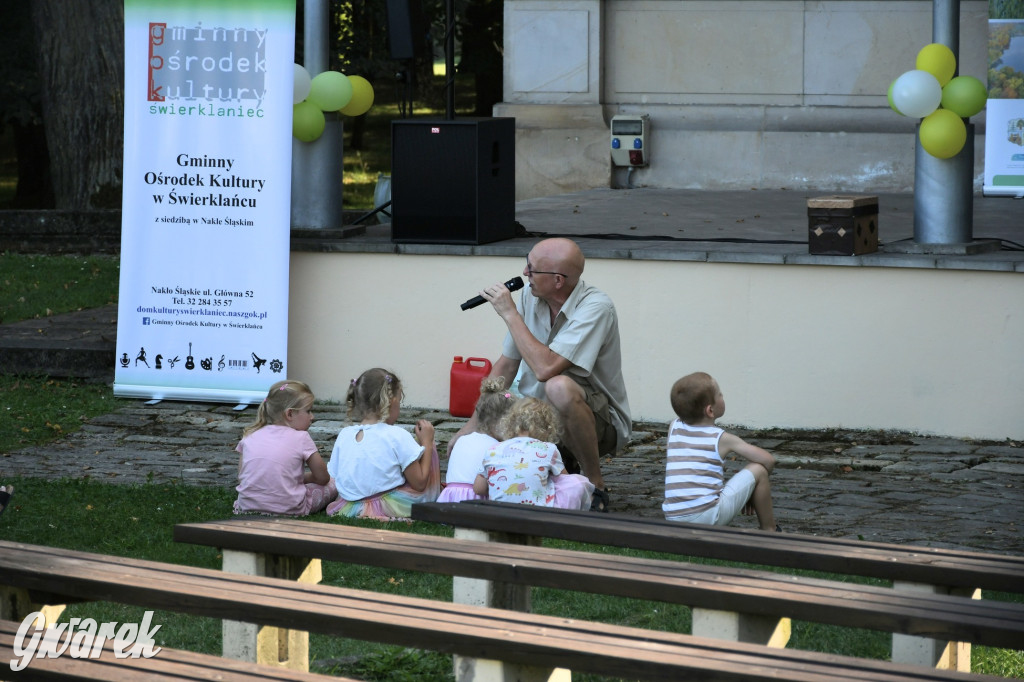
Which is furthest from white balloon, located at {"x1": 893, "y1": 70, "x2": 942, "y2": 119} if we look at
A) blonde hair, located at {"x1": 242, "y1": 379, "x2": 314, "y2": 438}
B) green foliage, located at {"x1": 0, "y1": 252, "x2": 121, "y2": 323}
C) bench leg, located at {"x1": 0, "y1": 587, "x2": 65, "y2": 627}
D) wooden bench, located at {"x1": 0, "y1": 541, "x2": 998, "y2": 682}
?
green foliage, located at {"x1": 0, "y1": 252, "x2": 121, "y2": 323}

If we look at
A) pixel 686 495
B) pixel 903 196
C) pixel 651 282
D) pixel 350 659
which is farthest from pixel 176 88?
pixel 903 196

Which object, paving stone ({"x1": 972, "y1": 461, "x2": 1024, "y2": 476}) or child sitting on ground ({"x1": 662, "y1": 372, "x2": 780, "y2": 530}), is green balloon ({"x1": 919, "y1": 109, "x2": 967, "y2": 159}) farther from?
child sitting on ground ({"x1": 662, "y1": 372, "x2": 780, "y2": 530})

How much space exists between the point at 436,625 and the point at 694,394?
8.93 ft

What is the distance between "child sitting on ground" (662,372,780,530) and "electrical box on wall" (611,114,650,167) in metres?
9.31

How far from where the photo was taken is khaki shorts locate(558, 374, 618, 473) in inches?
255

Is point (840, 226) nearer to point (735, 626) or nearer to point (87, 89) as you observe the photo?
point (735, 626)

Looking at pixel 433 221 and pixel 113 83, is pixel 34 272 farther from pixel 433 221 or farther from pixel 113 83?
pixel 433 221

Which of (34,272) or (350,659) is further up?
(34,272)

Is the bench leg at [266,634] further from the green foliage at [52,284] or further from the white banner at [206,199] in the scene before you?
the green foliage at [52,284]

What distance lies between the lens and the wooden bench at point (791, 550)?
3.48 meters

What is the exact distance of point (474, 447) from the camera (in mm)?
5879

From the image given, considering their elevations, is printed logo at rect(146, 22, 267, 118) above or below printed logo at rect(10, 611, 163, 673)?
Result: above

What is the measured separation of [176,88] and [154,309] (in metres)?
1.35

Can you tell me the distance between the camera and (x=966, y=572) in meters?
3.41
